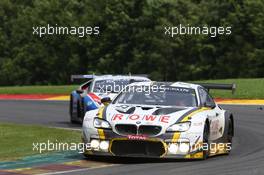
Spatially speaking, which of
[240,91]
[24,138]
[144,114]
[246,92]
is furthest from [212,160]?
[240,91]

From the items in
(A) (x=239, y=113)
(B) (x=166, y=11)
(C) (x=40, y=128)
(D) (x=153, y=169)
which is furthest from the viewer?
(B) (x=166, y=11)

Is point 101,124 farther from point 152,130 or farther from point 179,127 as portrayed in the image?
point 179,127

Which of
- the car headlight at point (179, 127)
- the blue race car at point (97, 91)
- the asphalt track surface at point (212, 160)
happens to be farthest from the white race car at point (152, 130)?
the blue race car at point (97, 91)

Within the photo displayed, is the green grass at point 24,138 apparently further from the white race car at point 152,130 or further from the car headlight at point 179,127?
the car headlight at point 179,127

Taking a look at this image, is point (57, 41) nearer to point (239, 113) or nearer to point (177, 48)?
point (177, 48)

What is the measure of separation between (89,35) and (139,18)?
4.94 meters

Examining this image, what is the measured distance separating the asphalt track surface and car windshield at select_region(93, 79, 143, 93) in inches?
49.2

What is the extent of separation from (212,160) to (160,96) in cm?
149

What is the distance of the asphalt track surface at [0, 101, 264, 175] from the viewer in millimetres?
10084

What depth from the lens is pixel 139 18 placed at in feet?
219

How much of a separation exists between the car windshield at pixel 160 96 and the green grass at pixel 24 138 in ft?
5.75

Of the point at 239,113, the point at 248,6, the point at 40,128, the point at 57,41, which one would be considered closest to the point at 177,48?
the point at 248,6

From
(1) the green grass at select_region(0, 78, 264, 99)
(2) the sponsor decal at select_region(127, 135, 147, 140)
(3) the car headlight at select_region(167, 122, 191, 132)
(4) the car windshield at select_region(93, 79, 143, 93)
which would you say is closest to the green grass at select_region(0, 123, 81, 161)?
(4) the car windshield at select_region(93, 79, 143, 93)

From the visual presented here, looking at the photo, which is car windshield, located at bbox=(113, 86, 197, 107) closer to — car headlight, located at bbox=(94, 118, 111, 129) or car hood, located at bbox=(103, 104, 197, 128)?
car hood, located at bbox=(103, 104, 197, 128)
